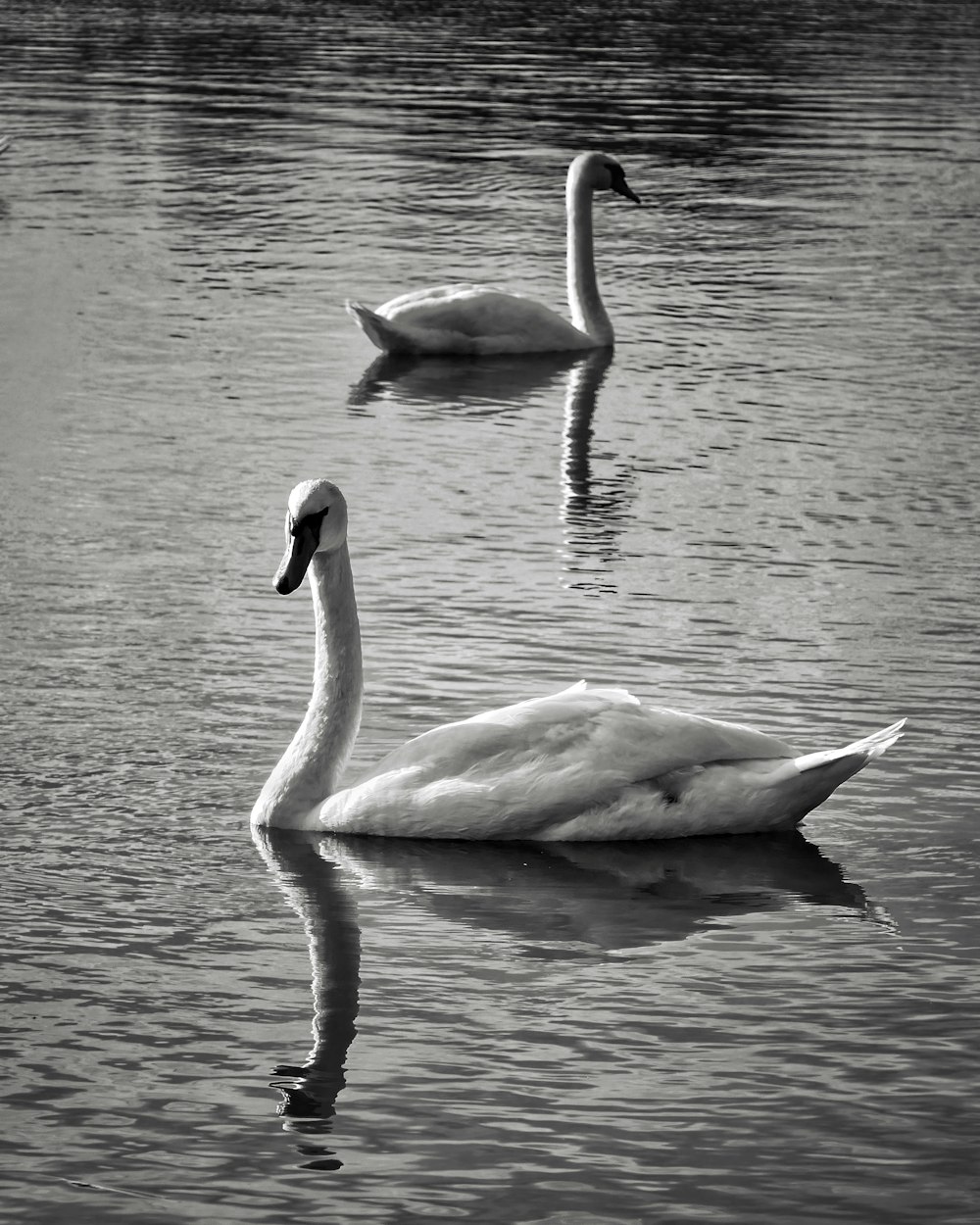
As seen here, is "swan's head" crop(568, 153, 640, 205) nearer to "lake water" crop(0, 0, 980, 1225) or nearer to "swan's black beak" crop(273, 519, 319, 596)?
"lake water" crop(0, 0, 980, 1225)

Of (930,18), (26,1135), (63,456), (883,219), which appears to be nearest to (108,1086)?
(26,1135)

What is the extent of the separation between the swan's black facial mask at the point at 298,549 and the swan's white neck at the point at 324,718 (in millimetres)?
154

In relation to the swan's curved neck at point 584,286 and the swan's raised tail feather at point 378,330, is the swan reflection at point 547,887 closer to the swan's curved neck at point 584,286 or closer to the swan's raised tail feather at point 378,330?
Answer: the swan's raised tail feather at point 378,330

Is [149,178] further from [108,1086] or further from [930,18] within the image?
[930,18]

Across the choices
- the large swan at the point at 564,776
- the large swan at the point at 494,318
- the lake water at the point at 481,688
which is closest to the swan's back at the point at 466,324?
the large swan at the point at 494,318

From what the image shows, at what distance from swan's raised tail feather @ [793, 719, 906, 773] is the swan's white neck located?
69.5 inches

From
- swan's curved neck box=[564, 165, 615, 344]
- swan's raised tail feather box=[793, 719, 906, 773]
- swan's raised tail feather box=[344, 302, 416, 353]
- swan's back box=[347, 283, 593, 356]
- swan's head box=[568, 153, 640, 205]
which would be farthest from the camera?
swan's head box=[568, 153, 640, 205]

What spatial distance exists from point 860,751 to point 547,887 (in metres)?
1.26

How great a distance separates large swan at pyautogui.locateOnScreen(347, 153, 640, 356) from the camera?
63.3ft

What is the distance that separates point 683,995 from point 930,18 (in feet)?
178

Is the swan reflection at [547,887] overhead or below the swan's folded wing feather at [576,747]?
below

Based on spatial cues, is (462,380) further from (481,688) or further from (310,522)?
(310,522)

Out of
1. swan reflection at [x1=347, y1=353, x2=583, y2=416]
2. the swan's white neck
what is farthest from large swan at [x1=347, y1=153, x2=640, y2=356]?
the swan's white neck

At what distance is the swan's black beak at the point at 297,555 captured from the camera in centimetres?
932
